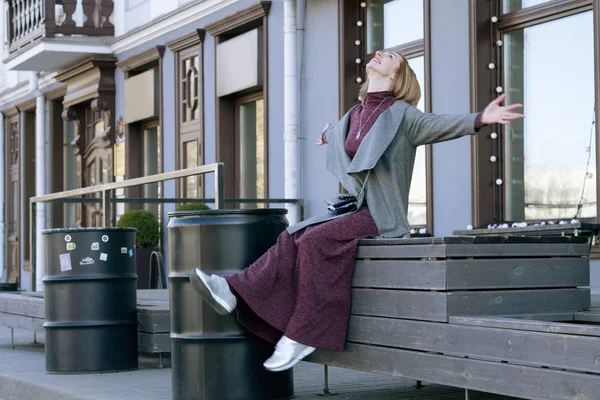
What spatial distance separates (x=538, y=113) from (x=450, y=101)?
96 centimetres

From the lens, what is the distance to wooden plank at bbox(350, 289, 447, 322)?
17.4 feet

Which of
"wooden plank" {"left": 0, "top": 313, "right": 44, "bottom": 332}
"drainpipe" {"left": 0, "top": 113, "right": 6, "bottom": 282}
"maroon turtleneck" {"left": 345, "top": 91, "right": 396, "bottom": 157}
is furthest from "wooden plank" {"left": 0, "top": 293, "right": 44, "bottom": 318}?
"drainpipe" {"left": 0, "top": 113, "right": 6, "bottom": 282}

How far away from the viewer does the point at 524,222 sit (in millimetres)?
9656

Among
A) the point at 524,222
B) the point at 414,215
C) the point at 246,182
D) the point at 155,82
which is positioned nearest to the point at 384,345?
the point at 524,222

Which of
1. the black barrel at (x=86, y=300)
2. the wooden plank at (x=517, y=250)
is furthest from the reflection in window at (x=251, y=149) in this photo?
the wooden plank at (x=517, y=250)

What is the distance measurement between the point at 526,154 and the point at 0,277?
1494 centimetres

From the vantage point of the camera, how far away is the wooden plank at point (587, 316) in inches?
221

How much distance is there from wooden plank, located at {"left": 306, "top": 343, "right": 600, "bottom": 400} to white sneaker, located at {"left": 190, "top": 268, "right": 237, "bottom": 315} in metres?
0.54

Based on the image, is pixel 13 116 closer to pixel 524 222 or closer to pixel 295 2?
pixel 295 2

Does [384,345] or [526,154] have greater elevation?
[526,154]

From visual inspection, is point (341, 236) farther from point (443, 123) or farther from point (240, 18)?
point (240, 18)

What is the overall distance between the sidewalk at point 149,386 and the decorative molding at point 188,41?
6.91 meters

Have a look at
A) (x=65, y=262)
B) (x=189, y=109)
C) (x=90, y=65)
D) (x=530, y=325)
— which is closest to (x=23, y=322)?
(x=65, y=262)

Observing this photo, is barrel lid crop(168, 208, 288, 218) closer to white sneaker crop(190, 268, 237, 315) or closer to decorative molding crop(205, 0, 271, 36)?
white sneaker crop(190, 268, 237, 315)
